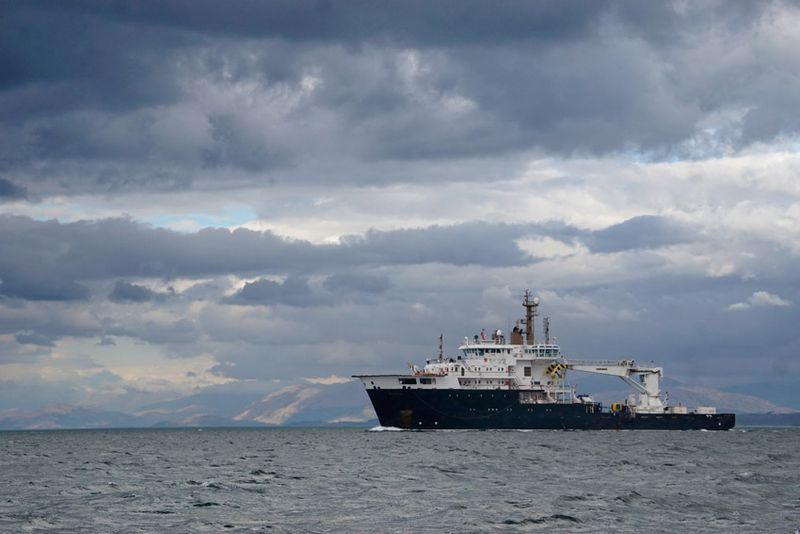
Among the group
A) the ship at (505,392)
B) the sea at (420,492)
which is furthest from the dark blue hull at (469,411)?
the sea at (420,492)

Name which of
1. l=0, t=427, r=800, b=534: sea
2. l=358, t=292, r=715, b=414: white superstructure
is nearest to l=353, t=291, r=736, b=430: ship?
l=358, t=292, r=715, b=414: white superstructure

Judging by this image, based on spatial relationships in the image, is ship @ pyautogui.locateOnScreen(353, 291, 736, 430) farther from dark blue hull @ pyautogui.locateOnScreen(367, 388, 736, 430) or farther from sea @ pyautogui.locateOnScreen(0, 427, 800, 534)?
sea @ pyautogui.locateOnScreen(0, 427, 800, 534)

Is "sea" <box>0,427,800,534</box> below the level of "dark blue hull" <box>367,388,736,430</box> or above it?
below

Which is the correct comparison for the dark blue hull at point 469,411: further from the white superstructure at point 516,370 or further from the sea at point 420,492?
the sea at point 420,492

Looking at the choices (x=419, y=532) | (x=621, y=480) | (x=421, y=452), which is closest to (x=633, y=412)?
(x=421, y=452)

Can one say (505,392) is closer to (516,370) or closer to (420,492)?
(516,370)

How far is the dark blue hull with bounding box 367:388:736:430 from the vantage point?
4934 inches

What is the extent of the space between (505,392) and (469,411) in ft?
17.4

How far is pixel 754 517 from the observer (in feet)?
150

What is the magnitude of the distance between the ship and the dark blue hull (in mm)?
123

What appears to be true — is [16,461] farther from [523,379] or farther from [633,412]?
[633,412]

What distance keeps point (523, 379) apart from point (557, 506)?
84183 mm

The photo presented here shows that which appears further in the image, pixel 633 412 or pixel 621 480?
pixel 633 412

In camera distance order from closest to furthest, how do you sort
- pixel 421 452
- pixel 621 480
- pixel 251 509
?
pixel 251 509 < pixel 621 480 < pixel 421 452
